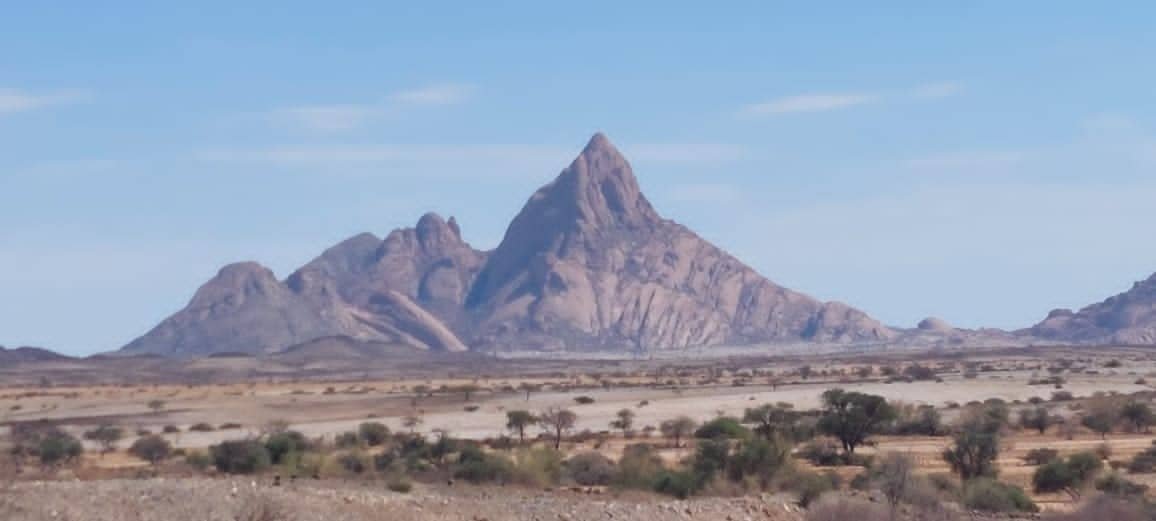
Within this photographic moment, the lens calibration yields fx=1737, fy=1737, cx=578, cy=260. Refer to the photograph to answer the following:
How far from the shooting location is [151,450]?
Answer: 215 feet

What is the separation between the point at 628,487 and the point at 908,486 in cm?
722

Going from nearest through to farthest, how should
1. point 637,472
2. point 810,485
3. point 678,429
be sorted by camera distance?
point 810,485 < point 637,472 < point 678,429

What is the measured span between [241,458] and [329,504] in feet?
57.4

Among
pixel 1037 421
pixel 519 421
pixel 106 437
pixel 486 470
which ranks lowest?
pixel 486 470

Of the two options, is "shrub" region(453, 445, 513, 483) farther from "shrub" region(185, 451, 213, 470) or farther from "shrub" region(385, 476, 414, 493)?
"shrub" region(185, 451, 213, 470)

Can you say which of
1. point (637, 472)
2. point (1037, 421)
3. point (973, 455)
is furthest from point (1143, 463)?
point (1037, 421)

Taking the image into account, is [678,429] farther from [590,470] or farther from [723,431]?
[590,470]

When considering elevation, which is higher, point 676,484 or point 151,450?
point 151,450

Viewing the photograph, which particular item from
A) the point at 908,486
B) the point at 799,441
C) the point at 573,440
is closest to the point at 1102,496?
the point at 908,486

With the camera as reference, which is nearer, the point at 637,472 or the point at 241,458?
the point at 637,472

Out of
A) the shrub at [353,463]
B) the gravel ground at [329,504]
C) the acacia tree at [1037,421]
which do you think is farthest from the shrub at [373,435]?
the gravel ground at [329,504]

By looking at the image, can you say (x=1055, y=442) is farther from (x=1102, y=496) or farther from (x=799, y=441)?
(x=1102, y=496)

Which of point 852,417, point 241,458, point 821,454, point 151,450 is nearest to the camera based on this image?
point 241,458

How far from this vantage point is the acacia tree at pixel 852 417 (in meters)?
68.2
